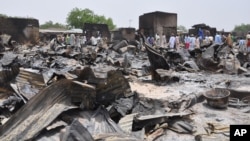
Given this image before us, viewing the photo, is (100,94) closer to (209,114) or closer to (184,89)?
(209,114)

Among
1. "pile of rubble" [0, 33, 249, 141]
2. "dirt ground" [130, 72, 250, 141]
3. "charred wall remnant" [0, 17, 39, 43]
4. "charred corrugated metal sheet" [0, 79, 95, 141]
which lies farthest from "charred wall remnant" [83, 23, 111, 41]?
"charred corrugated metal sheet" [0, 79, 95, 141]

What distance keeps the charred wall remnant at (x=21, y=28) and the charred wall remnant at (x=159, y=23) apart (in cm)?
953

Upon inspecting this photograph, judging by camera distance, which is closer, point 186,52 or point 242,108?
point 242,108

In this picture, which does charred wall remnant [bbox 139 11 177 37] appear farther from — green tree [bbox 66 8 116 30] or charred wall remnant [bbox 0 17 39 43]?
green tree [bbox 66 8 116 30]

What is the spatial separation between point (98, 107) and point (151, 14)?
1735 cm

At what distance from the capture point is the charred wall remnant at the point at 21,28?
74.7 ft

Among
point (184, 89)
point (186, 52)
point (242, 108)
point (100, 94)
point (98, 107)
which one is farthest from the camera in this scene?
point (186, 52)

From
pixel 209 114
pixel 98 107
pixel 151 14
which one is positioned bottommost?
pixel 209 114

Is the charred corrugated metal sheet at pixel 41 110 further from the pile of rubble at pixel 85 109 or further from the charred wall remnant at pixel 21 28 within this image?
the charred wall remnant at pixel 21 28

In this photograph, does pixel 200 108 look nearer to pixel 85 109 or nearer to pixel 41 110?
pixel 85 109

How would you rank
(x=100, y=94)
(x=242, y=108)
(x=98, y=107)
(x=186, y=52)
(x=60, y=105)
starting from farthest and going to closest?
(x=186, y=52) < (x=242, y=108) < (x=100, y=94) < (x=98, y=107) < (x=60, y=105)

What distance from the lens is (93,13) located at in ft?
184

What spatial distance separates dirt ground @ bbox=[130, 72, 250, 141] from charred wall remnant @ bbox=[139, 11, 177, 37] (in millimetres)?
12551

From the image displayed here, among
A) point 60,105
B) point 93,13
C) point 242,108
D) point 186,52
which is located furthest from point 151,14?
point 93,13
